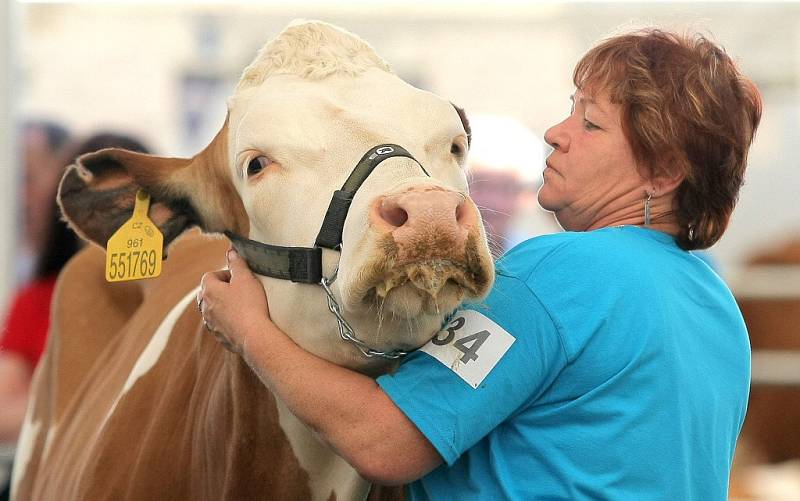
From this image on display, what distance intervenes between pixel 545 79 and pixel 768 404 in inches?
74.1

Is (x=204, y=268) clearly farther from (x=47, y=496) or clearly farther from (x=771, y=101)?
(x=771, y=101)

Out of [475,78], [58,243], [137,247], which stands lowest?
[58,243]

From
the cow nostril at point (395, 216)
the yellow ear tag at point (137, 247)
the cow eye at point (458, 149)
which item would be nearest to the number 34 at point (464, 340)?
the cow nostril at point (395, 216)

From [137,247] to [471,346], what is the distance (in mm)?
886

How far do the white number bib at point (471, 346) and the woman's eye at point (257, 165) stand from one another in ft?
1.41

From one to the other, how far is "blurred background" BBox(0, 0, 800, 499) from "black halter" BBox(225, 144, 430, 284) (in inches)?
129

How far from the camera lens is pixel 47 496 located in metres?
2.91

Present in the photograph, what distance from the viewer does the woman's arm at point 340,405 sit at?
5.43 feet

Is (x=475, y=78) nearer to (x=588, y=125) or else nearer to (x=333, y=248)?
(x=588, y=125)

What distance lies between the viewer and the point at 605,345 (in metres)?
1.66

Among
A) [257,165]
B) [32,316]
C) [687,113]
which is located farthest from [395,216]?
[32,316]

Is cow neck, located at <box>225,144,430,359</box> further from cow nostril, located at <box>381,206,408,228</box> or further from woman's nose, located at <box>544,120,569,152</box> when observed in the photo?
woman's nose, located at <box>544,120,569,152</box>

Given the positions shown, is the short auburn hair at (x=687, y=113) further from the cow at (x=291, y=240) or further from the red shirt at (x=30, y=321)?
the red shirt at (x=30, y=321)

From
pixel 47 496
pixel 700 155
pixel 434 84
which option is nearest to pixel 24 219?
pixel 434 84
